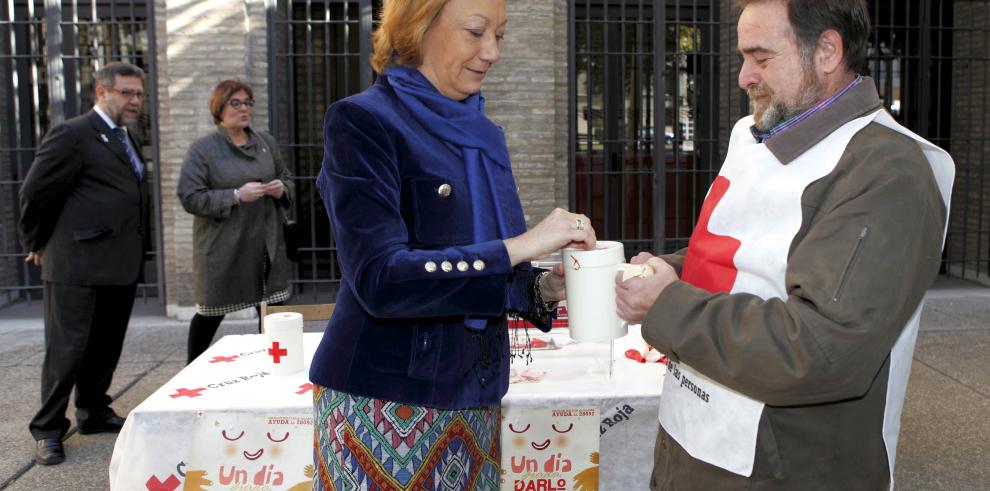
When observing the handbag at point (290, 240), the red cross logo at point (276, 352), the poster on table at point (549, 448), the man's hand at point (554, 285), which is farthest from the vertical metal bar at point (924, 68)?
the man's hand at point (554, 285)

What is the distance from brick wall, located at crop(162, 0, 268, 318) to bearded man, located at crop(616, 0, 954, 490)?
6249mm

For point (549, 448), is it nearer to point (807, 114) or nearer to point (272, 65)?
point (807, 114)

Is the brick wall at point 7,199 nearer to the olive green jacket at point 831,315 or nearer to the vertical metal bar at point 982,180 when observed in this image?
the olive green jacket at point 831,315

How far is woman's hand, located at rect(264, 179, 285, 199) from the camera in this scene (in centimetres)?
486

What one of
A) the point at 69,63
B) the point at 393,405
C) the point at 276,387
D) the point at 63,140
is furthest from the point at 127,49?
the point at 393,405

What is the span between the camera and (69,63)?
8.15 meters

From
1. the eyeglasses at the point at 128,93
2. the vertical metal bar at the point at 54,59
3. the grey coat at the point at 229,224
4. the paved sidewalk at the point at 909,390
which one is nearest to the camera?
the paved sidewalk at the point at 909,390

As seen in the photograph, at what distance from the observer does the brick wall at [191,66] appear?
23.8ft

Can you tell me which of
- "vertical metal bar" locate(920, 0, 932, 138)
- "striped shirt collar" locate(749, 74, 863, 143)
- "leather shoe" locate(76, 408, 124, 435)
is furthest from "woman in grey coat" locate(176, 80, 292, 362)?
"vertical metal bar" locate(920, 0, 932, 138)

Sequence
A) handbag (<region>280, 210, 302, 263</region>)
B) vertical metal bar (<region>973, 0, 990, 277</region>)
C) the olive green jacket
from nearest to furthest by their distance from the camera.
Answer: the olive green jacket < handbag (<region>280, 210, 302, 263</region>) < vertical metal bar (<region>973, 0, 990, 277</region>)

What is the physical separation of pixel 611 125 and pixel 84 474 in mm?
6289

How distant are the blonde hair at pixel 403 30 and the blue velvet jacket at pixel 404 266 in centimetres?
9

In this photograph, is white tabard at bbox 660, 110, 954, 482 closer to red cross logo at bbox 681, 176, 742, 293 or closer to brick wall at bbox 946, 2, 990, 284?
red cross logo at bbox 681, 176, 742, 293

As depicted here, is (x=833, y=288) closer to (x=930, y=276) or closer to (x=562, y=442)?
(x=930, y=276)
